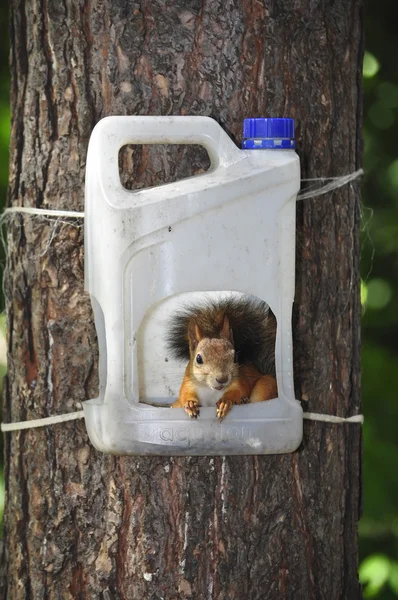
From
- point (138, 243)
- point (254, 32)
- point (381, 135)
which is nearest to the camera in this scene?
point (138, 243)

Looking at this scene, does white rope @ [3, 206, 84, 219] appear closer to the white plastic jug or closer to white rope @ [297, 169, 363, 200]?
the white plastic jug

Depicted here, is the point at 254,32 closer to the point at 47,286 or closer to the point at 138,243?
the point at 138,243

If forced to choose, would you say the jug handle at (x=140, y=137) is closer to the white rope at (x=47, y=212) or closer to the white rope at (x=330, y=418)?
the white rope at (x=47, y=212)

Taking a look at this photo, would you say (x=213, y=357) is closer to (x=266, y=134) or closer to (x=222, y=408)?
(x=222, y=408)

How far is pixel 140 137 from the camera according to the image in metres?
1.95

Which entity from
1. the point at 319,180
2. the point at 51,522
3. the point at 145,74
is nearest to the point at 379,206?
the point at 319,180

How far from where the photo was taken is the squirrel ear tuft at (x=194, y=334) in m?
1.96

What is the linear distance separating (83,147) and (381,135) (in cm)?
172

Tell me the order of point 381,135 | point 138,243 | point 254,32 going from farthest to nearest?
point 381,135 < point 254,32 < point 138,243

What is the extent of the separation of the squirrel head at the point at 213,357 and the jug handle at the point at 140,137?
0.34 metres

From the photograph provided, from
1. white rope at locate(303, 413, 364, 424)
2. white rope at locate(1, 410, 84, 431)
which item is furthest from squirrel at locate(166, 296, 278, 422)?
white rope at locate(1, 410, 84, 431)

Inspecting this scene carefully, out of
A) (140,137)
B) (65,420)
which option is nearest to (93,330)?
(65,420)

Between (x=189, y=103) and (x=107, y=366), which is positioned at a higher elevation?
(x=189, y=103)

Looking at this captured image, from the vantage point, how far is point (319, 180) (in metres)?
2.13
